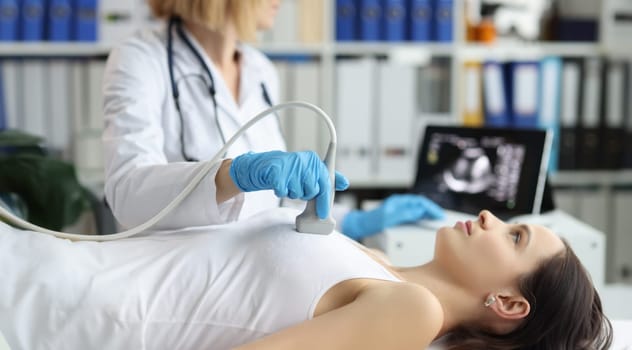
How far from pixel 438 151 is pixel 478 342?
886 millimetres

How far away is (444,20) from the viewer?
3238mm

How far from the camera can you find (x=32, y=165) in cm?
243

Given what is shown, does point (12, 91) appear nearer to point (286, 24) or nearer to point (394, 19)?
point (286, 24)

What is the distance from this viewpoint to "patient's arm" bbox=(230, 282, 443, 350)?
1302 mm

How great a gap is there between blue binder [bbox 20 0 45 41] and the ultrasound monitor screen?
1.49 m

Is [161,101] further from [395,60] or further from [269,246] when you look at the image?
[395,60]

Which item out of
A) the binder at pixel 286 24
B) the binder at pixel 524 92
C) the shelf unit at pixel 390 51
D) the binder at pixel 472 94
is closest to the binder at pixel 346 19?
the shelf unit at pixel 390 51

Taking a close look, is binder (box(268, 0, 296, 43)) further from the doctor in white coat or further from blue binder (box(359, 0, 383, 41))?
the doctor in white coat

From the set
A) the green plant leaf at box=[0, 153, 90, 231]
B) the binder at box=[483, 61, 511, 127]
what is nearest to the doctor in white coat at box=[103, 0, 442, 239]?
the green plant leaf at box=[0, 153, 90, 231]

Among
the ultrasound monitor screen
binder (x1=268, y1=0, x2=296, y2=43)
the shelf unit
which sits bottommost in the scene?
the ultrasound monitor screen

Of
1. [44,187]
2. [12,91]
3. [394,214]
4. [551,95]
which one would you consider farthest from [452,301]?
[12,91]

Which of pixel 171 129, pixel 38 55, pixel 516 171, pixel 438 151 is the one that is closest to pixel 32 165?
pixel 171 129

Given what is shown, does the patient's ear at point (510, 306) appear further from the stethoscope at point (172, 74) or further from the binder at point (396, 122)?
the binder at point (396, 122)

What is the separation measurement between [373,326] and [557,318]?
0.43m
